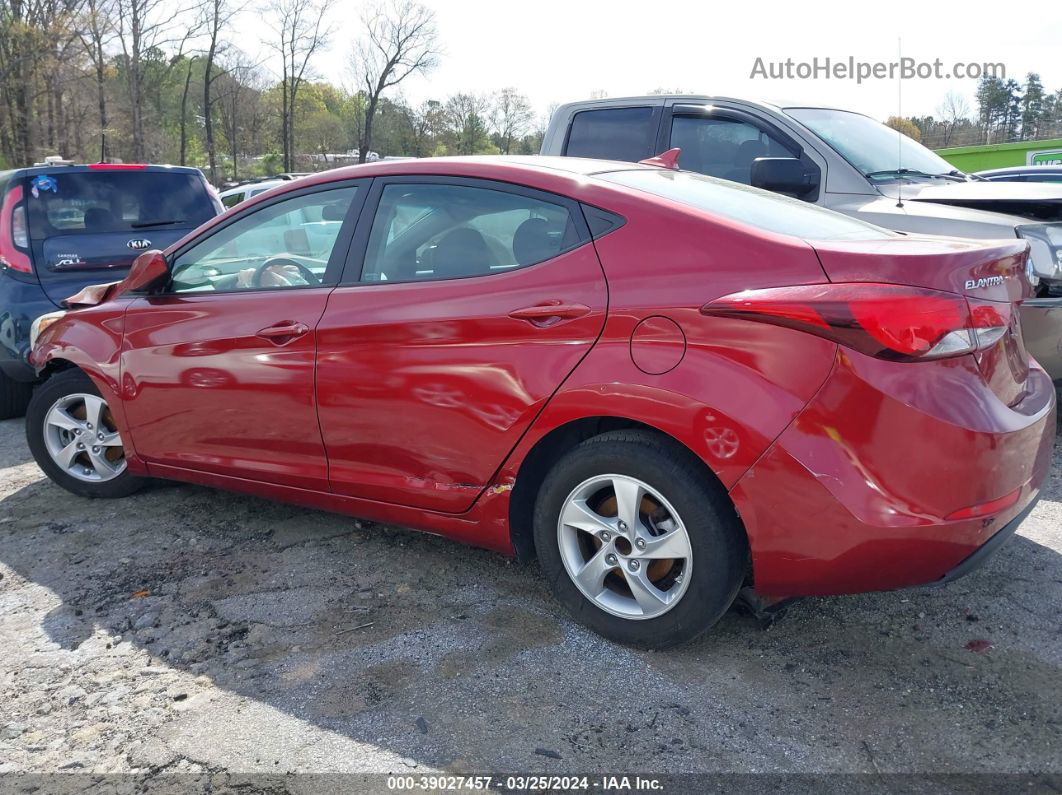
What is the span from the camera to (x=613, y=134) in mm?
6047

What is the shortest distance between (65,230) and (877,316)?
587cm

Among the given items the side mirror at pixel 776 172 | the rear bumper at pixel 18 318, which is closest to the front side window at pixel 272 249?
the side mirror at pixel 776 172

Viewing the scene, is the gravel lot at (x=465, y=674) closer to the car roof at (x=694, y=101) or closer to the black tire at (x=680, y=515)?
the black tire at (x=680, y=515)

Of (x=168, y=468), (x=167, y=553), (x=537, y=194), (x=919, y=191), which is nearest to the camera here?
(x=537, y=194)

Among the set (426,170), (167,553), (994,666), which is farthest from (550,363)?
(167,553)

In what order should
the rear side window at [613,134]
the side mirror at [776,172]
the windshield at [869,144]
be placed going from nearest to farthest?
the side mirror at [776,172] < the windshield at [869,144] < the rear side window at [613,134]

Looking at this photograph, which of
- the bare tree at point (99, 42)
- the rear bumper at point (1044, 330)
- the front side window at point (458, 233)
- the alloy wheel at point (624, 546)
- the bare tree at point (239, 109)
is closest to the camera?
the alloy wheel at point (624, 546)

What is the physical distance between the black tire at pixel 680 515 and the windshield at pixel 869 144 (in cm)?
329

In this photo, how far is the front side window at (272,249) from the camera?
3.63 m

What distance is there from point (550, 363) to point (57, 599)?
2.16 m

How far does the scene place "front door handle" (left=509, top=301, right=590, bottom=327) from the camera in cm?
286

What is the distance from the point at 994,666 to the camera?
2812 mm

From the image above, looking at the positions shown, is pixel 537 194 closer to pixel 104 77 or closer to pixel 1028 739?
pixel 1028 739

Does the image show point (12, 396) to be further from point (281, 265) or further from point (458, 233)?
point (458, 233)
